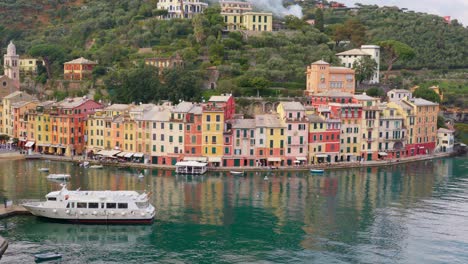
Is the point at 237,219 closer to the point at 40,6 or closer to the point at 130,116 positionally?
the point at 130,116

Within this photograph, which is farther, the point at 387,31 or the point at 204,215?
the point at 387,31

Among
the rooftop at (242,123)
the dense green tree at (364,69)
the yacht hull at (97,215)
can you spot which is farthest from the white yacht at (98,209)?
the dense green tree at (364,69)

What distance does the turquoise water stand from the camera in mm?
33094

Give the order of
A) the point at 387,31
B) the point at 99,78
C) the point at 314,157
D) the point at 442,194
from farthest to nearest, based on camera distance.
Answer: the point at 387,31 < the point at 99,78 < the point at 314,157 < the point at 442,194

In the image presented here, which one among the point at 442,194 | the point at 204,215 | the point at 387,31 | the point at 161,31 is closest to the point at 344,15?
the point at 387,31

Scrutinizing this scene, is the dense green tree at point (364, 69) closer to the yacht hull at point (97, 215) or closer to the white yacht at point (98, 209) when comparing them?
the white yacht at point (98, 209)

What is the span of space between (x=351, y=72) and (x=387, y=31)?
2856 centimetres

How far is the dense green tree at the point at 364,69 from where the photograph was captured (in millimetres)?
75938

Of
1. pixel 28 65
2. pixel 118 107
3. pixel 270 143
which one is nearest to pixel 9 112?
pixel 118 107

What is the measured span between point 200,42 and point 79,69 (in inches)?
576

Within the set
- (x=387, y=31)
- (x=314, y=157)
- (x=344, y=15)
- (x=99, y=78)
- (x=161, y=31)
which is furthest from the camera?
(x=344, y=15)

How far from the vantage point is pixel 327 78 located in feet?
235

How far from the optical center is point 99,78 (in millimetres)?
79188

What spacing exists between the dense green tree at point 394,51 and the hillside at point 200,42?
5.48 ft
